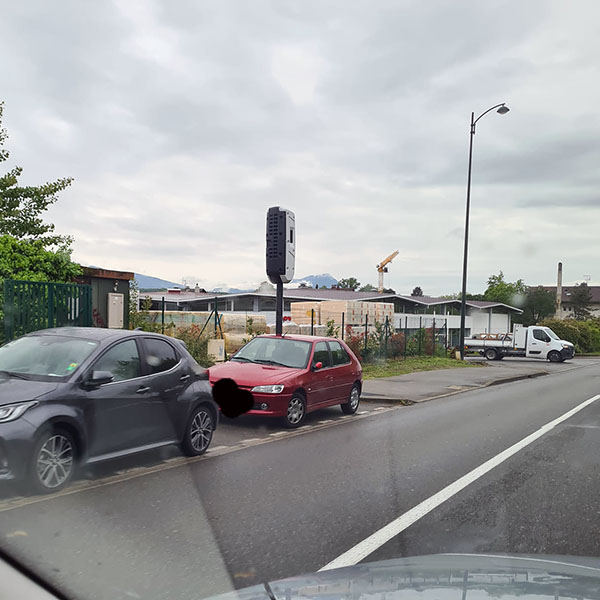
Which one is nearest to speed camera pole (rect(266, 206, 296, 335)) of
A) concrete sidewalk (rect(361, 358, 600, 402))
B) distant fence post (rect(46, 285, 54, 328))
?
concrete sidewalk (rect(361, 358, 600, 402))

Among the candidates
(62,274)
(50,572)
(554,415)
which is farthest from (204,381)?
(554,415)

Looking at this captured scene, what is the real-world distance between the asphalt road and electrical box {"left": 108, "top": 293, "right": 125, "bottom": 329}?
22.4 ft

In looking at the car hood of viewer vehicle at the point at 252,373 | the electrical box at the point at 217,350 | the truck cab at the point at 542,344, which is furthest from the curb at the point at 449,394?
the truck cab at the point at 542,344

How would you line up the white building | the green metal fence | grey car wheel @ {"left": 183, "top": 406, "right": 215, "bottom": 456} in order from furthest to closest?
1. the white building
2. the green metal fence
3. grey car wheel @ {"left": 183, "top": 406, "right": 215, "bottom": 456}

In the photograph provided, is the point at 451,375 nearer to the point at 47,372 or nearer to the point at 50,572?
the point at 47,372

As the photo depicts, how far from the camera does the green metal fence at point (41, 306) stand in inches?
409

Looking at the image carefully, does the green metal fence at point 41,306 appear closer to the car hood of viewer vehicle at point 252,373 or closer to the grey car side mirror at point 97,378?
the car hood of viewer vehicle at point 252,373

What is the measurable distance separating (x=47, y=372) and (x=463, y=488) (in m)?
4.24

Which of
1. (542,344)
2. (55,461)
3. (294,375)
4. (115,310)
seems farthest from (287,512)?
(542,344)

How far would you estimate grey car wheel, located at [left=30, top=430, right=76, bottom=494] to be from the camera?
530 cm

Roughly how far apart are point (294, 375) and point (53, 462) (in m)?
4.86

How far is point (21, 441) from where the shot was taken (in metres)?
5.14

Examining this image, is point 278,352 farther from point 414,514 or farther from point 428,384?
point 428,384

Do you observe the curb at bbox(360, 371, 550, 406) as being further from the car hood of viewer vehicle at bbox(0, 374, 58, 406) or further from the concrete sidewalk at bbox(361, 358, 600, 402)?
the car hood of viewer vehicle at bbox(0, 374, 58, 406)
